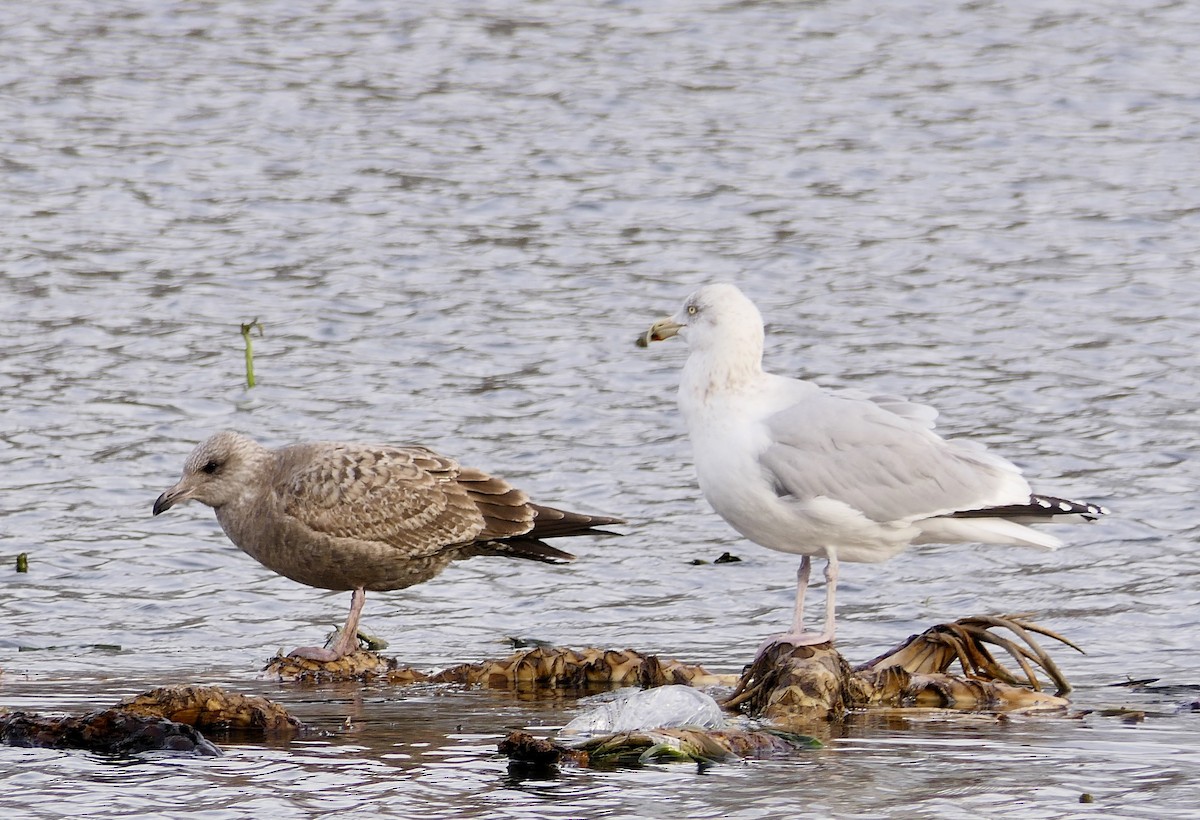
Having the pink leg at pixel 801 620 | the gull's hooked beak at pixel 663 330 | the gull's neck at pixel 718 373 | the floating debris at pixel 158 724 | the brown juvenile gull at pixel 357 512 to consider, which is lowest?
the floating debris at pixel 158 724

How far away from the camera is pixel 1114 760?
637 centimetres

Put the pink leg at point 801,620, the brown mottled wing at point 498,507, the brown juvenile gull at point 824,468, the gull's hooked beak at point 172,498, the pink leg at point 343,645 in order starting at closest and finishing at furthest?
the pink leg at point 801,620 < the brown juvenile gull at point 824,468 < the pink leg at point 343,645 < the gull's hooked beak at point 172,498 < the brown mottled wing at point 498,507

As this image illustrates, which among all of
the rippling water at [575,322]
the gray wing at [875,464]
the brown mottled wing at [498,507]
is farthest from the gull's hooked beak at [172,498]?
the gray wing at [875,464]

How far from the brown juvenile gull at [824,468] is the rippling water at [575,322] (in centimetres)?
77

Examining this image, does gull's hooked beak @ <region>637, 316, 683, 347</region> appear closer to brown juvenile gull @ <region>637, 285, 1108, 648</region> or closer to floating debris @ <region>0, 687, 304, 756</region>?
brown juvenile gull @ <region>637, 285, 1108, 648</region>

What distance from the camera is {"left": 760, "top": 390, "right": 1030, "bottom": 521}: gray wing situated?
328 inches

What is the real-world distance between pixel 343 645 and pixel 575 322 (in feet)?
24.8

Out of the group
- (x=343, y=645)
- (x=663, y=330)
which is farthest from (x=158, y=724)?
(x=663, y=330)

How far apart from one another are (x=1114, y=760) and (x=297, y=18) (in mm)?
21120

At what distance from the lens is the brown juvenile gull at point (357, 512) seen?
31.1 feet

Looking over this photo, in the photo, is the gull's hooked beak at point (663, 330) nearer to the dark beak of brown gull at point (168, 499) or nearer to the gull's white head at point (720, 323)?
the gull's white head at point (720, 323)

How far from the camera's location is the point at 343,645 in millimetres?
8945

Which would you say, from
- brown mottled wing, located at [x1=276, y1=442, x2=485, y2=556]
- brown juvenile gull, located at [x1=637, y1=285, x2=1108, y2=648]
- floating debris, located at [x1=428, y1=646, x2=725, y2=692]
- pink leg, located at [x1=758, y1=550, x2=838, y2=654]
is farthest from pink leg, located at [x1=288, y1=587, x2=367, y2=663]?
pink leg, located at [x1=758, y1=550, x2=838, y2=654]

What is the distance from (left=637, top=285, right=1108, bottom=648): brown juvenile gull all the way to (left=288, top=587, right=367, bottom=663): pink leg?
5.69ft
